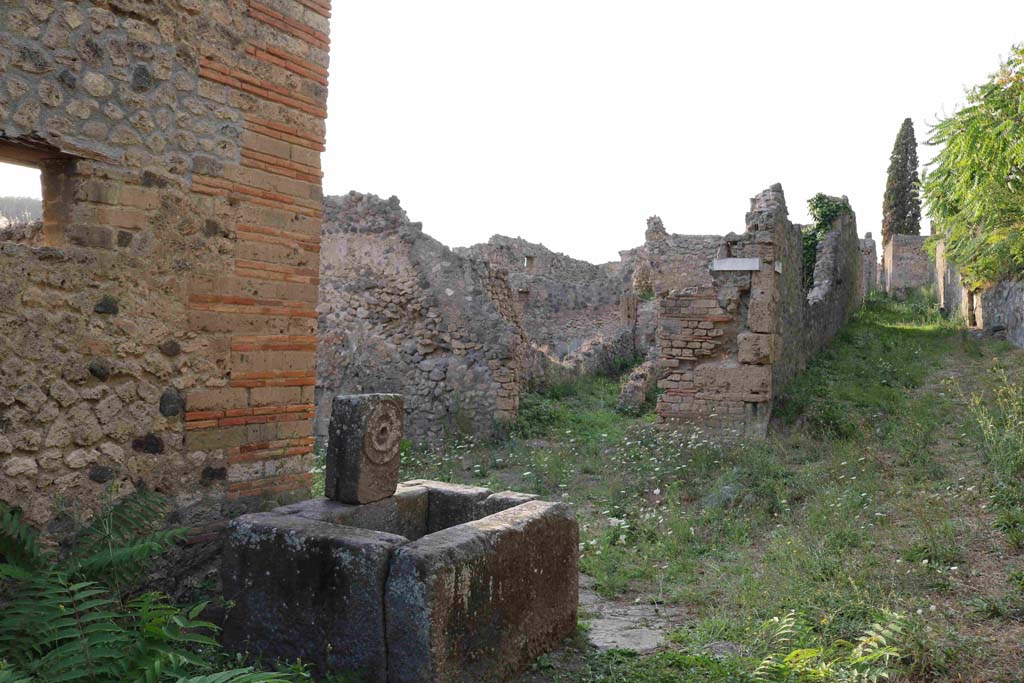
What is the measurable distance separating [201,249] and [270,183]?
66 centimetres

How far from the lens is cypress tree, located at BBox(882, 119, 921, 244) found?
30.0 meters

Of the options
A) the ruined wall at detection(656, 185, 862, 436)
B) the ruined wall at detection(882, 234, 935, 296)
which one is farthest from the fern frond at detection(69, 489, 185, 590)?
the ruined wall at detection(882, 234, 935, 296)

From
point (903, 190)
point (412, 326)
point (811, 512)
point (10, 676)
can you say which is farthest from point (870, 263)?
point (10, 676)

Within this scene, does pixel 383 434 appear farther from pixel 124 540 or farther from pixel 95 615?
pixel 95 615

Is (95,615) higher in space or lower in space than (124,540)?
lower

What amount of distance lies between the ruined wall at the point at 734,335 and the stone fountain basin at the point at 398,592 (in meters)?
6.28

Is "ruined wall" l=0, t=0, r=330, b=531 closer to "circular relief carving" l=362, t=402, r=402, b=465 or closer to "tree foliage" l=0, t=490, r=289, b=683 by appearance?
"tree foliage" l=0, t=490, r=289, b=683

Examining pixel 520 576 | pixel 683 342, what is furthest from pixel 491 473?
pixel 520 576

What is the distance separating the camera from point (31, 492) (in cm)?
348

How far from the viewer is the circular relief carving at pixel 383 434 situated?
447 cm

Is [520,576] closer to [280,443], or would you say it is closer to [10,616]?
[280,443]

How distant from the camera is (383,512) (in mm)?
4605

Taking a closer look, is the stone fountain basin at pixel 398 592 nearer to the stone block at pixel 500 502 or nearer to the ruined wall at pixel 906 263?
the stone block at pixel 500 502

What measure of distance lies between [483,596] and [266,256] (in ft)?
8.03
